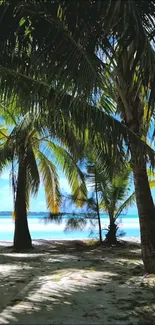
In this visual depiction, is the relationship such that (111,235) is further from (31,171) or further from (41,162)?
(41,162)

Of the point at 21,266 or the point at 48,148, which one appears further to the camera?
the point at 48,148

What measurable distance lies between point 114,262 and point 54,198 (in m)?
6.02

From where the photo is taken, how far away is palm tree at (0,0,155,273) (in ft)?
13.5

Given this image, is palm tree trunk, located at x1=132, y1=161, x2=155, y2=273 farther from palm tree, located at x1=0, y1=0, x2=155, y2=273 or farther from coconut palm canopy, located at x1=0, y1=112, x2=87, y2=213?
coconut palm canopy, located at x1=0, y1=112, x2=87, y2=213

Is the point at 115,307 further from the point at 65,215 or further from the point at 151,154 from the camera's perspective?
the point at 65,215

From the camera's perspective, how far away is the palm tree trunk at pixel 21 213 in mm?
12203

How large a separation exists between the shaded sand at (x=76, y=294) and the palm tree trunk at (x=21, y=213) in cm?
446

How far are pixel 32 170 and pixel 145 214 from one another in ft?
21.6

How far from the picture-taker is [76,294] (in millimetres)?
5051

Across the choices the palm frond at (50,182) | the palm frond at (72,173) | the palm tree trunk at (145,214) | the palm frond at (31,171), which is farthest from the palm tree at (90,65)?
the palm frond at (50,182)

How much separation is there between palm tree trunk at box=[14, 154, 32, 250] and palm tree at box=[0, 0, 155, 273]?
5.84 m

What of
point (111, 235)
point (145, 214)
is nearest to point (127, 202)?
point (111, 235)

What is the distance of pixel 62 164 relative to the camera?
1348cm

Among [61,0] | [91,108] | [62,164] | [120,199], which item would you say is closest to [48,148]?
[62,164]
